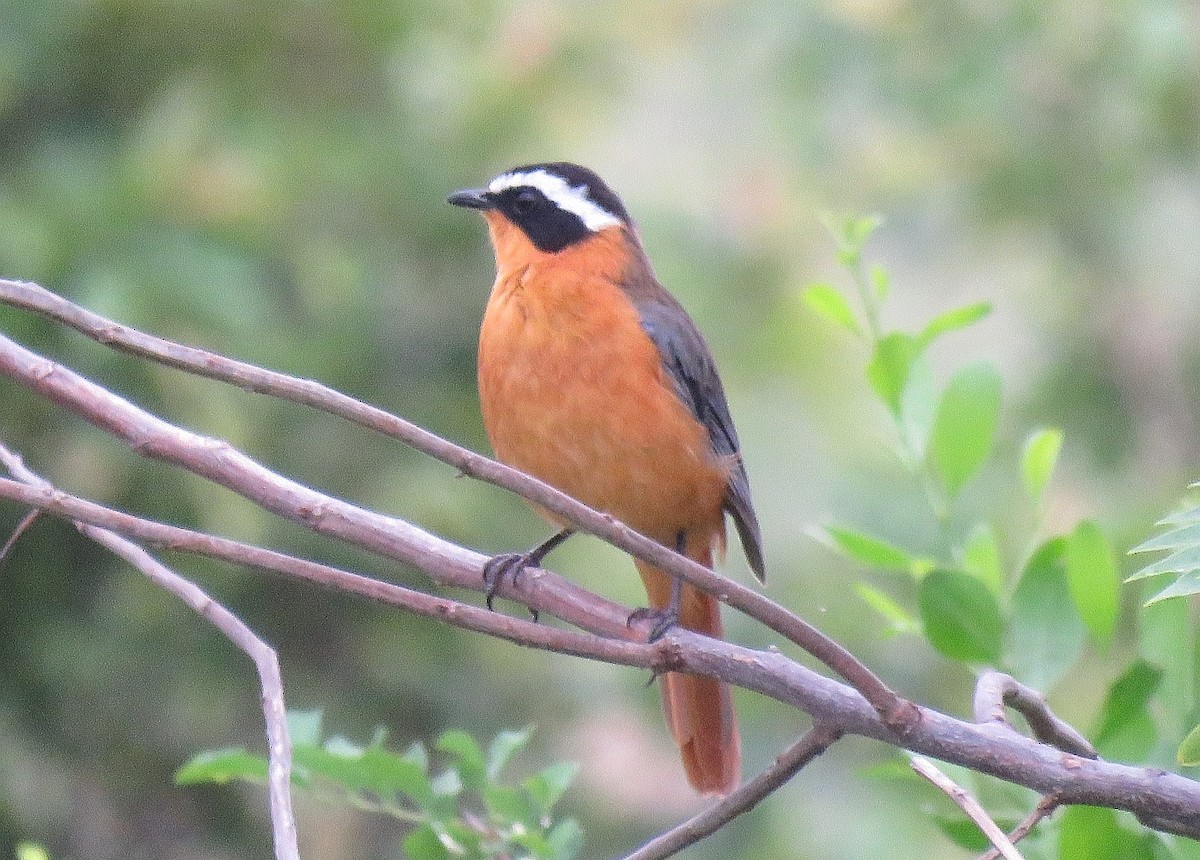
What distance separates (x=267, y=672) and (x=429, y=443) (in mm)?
378

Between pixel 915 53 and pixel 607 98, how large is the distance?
120cm

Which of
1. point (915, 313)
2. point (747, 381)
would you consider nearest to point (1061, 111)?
point (747, 381)

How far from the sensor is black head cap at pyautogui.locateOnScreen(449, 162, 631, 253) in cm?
334

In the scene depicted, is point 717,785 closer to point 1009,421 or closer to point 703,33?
point 1009,421

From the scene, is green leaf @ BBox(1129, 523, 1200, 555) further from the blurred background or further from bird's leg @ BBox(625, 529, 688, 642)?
the blurred background

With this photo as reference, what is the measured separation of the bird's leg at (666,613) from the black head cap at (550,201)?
27.3 inches

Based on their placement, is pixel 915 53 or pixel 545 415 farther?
pixel 915 53

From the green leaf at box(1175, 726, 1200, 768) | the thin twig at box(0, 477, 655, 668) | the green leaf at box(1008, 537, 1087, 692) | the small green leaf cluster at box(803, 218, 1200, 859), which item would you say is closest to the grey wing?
the small green leaf cluster at box(803, 218, 1200, 859)

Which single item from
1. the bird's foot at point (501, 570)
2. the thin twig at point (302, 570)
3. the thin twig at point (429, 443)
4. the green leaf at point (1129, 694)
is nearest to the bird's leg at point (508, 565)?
the bird's foot at point (501, 570)

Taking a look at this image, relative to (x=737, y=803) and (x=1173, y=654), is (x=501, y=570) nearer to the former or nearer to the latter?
(x=737, y=803)

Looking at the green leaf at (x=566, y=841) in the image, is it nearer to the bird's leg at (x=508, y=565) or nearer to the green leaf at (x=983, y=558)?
the bird's leg at (x=508, y=565)

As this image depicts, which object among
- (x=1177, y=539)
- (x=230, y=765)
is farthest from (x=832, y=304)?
(x=230, y=765)

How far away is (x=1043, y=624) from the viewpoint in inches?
72.9

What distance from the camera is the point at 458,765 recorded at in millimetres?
1860
